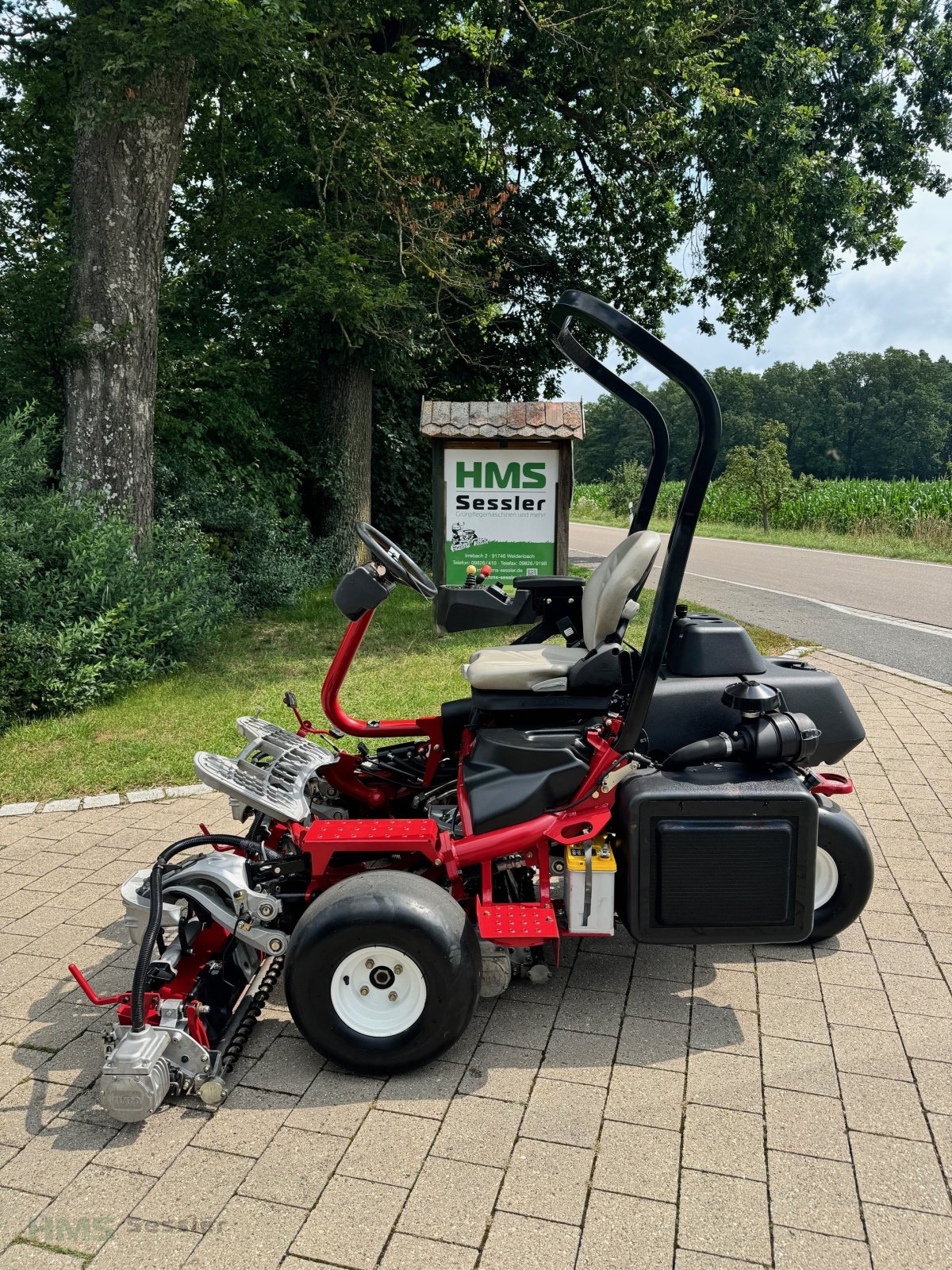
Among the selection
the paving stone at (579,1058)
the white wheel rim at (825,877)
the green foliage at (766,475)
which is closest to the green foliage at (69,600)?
the paving stone at (579,1058)

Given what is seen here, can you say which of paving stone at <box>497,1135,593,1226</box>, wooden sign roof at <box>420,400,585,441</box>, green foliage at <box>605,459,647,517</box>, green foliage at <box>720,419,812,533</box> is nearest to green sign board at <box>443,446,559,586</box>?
wooden sign roof at <box>420,400,585,441</box>

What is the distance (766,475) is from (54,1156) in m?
30.3

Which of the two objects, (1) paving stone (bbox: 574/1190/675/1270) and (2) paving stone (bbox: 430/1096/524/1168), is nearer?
(1) paving stone (bbox: 574/1190/675/1270)

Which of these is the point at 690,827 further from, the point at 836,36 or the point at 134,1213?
the point at 836,36

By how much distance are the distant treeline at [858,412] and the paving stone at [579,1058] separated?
6740cm

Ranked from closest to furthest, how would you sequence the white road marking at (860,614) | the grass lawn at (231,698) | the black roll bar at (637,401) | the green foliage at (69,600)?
the black roll bar at (637,401) < the grass lawn at (231,698) < the green foliage at (69,600) < the white road marking at (860,614)

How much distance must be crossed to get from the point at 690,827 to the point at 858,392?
78434mm

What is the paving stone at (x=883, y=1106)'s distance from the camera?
2.49 metres

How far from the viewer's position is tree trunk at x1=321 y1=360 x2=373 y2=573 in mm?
12359

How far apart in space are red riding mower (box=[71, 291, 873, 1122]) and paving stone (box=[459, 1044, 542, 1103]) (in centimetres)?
15

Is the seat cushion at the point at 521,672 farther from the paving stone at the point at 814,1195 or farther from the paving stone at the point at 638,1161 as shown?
the paving stone at the point at 814,1195

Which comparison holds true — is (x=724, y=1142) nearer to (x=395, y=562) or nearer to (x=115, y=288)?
(x=395, y=562)

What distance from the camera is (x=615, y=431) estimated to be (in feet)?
189

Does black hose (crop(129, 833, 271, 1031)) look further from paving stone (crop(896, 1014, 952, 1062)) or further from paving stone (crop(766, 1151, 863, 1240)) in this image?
paving stone (crop(896, 1014, 952, 1062))
